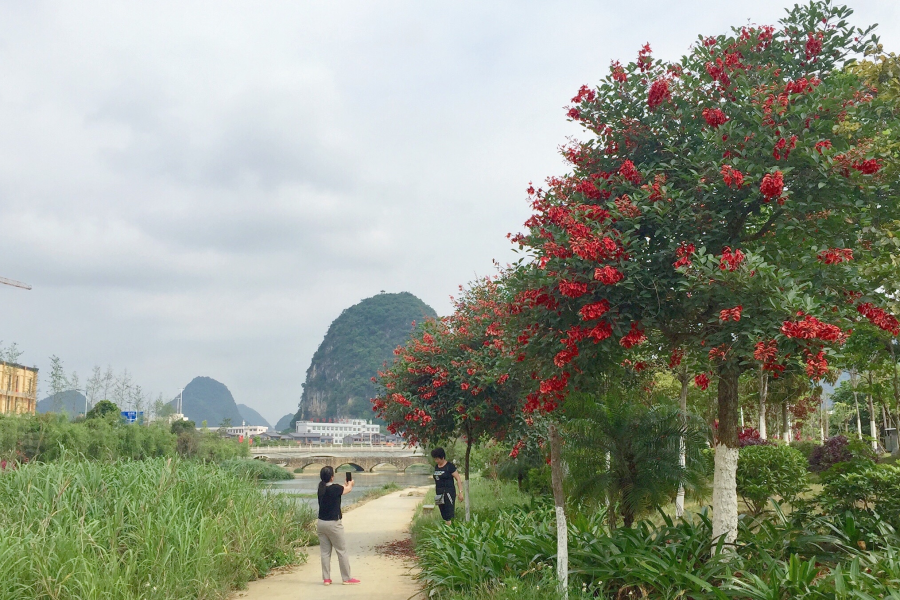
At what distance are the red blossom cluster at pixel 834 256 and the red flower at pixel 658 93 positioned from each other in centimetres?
210

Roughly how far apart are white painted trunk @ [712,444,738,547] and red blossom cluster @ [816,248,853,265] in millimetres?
1970

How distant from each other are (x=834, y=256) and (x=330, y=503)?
653 centimetres

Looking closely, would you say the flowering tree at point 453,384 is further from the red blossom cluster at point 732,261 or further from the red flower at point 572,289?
the red blossom cluster at point 732,261

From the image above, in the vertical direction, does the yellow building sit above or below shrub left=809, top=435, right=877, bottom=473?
above

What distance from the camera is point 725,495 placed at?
21.2ft

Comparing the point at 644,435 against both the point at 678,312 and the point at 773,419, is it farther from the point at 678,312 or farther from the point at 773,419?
the point at 773,419

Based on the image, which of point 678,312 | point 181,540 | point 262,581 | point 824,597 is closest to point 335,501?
point 262,581

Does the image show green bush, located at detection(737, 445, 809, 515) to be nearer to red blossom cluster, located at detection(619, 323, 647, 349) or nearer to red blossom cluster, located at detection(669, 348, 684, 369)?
red blossom cluster, located at detection(669, 348, 684, 369)

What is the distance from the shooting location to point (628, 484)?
9.98 metres

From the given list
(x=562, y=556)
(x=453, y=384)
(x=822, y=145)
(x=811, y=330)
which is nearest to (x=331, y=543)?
(x=562, y=556)

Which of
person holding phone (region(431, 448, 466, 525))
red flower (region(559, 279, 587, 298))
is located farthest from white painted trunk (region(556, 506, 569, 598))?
person holding phone (region(431, 448, 466, 525))

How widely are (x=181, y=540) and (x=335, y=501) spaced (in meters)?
2.10

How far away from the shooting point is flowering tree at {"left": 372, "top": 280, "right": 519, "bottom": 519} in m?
12.4

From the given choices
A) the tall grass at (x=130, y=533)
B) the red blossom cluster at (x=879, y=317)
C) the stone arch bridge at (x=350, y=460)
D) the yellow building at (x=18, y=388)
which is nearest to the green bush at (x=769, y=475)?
the red blossom cluster at (x=879, y=317)
